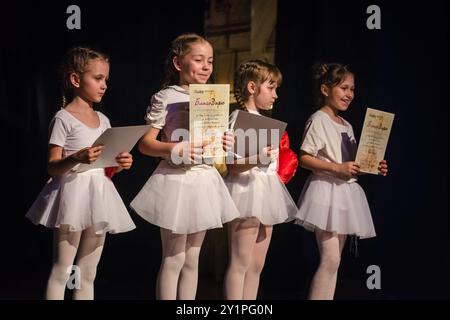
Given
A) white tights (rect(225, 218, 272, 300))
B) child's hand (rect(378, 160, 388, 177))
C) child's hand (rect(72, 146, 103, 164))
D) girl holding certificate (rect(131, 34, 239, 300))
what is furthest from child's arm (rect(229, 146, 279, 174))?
child's hand (rect(72, 146, 103, 164))

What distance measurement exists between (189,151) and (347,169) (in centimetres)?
87

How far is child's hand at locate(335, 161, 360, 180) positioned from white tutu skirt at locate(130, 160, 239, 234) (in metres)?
0.62

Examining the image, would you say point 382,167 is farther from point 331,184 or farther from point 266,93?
point 266,93

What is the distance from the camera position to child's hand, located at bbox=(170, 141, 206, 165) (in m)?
2.75

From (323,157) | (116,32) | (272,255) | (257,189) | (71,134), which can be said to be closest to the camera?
(71,134)

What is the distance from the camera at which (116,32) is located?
355cm

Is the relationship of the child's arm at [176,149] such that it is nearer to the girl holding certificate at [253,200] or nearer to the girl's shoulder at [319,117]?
the girl holding certificate at [253,200]

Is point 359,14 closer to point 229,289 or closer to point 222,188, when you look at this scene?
point 222,188

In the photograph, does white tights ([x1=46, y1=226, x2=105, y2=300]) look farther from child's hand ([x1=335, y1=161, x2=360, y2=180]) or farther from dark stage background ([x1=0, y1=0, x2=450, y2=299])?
child's hand ([x1=335, y1=161, x2=360, y2=180])

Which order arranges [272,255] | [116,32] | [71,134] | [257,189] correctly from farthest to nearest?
[272,255] → [116,32] → [257,189] → [71,134]

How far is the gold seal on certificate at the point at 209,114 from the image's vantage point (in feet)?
9.02

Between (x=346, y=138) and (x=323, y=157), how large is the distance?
0.57ft

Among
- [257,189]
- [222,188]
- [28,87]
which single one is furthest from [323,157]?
[28,87]

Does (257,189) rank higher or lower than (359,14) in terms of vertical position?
lower
